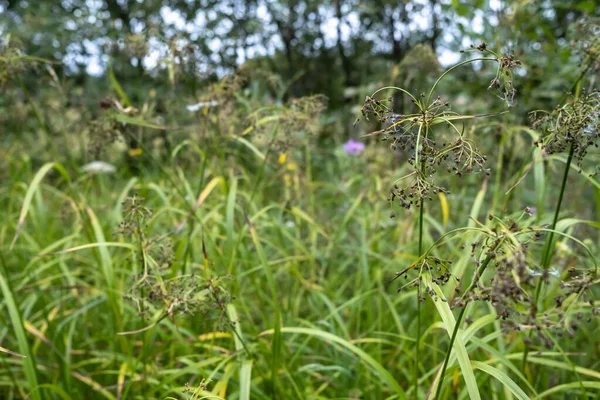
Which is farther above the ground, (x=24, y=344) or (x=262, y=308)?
(x=24, y=344)

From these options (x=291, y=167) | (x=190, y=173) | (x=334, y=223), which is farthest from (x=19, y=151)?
(x=334, y=223)

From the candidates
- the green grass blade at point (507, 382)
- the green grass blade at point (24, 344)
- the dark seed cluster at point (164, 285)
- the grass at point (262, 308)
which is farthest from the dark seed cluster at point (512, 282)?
the green grass blade at point (24, 344)

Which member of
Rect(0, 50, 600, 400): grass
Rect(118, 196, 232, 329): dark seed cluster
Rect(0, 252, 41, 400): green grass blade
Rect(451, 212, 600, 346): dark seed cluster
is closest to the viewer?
Rect(451, 212, 600, 346): dark seed cluster

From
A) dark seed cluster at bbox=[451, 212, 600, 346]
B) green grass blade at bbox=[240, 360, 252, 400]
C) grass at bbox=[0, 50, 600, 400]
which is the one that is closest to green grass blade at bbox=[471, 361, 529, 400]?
grass at bbox=[0, 50, 600, 400]

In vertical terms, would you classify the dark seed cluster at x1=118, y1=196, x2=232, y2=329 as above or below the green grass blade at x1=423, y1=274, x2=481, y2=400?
above

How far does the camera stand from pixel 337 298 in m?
2.24

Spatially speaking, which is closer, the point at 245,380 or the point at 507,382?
the point at 507,382

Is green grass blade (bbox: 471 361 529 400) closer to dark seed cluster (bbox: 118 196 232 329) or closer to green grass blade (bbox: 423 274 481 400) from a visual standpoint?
green grass blade (bbox: 423 274 481 400)

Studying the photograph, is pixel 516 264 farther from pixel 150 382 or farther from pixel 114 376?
pixel 114 376

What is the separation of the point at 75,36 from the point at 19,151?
5.57 ft

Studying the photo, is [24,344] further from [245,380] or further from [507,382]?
[507,382]

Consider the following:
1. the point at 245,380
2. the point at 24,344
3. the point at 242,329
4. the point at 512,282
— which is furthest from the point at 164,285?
the point at 242,329

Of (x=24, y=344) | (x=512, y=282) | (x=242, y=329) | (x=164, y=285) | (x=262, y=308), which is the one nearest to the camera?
(x=512, y=282)

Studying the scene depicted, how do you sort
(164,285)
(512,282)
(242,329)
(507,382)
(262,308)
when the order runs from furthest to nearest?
(242,329) < (262,308) < (164,285) < (507,382) < (512,282)
